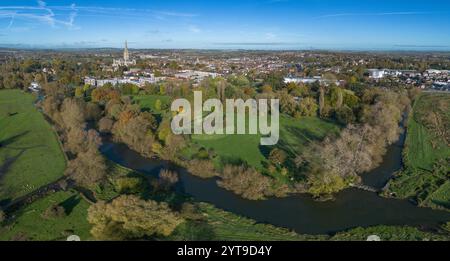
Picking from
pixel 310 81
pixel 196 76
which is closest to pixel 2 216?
pixel 196 76

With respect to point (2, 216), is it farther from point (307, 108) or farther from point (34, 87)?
point (34, 87)

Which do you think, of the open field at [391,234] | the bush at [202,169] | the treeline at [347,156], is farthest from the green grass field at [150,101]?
the open field at [391,234]

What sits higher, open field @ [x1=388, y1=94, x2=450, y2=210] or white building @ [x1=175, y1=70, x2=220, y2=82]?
white building @ [x1=175, y1=70, x2=220, y2=82]

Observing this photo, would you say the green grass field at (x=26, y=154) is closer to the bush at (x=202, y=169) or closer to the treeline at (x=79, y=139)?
the treeline at (x=79, y=139)

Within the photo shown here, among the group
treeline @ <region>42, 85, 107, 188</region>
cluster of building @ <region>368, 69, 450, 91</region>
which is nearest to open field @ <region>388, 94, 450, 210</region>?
treeline @ <region>42, 85, 107, 188</region>

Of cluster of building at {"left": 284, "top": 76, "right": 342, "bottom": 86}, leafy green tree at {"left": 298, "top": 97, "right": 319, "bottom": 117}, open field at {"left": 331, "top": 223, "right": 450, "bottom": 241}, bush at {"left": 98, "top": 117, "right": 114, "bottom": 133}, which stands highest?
cluster of building at {"left": 284, "top": 76, "right": 342, "bottom": 86}

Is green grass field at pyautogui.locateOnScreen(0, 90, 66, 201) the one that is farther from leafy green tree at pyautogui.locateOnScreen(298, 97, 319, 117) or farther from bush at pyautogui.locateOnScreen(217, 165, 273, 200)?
leafy green tree at pyautogui.locateOnScreen(298, 97, 319, 117)
